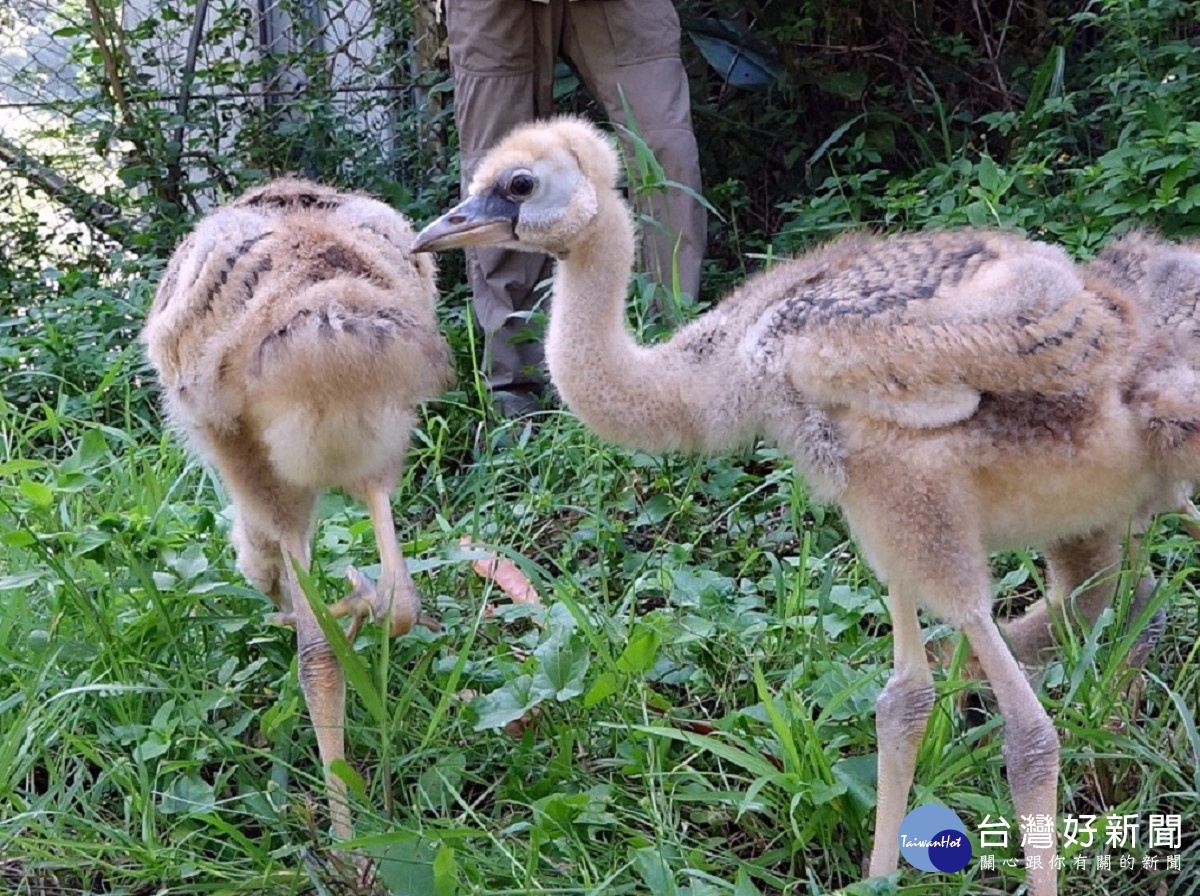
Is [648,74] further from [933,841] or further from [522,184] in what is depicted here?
[933,841]

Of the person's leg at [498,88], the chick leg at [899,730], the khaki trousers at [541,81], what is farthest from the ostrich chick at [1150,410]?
the person's leg at [498,88]

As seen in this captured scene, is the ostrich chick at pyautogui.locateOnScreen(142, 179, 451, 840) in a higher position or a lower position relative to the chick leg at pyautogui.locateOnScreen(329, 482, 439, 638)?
higher

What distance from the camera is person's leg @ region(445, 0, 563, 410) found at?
5.02 meters

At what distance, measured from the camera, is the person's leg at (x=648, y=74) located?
16.3ft

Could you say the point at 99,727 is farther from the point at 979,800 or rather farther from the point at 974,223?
the point at 974,223

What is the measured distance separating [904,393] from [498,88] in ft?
10.0

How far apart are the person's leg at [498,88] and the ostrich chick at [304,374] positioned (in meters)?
1.83

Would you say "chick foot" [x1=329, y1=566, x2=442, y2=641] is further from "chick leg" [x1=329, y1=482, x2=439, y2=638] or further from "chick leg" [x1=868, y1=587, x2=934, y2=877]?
"chick leg" [x1=868, y1=587, x2=934, y2=877]

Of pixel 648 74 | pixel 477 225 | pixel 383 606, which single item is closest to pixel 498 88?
pixel 648 74

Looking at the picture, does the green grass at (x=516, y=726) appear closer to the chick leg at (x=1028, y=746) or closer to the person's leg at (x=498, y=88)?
the chick leg at (x=1028, y=746)

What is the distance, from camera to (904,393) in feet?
7.77

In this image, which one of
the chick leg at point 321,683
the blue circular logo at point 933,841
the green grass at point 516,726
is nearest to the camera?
the blue circular logo at point 933,841

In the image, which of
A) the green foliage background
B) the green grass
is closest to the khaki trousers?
the green foliage background

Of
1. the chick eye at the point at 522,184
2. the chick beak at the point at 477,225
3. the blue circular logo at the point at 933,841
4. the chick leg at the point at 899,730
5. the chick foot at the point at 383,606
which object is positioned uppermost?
the chick eye at the point at 522,184
